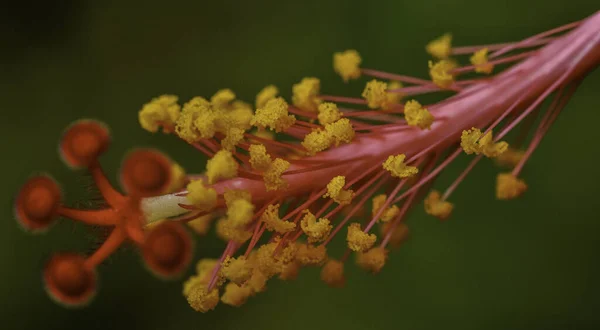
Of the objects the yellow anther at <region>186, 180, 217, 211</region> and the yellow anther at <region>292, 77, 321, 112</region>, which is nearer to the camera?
the yellow anther at <region>186, 180, 217, 211</region>

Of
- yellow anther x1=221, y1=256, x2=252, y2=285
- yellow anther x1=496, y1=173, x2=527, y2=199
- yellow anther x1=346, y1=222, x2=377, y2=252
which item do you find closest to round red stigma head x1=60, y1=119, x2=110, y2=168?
yellow anther x1=221, y1=256, x2=252, y2=285

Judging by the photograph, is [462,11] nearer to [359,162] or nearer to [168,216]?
[359,162]

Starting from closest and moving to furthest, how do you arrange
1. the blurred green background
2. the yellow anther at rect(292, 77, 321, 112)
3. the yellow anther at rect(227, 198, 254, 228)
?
1. the yellow anther at rect(227, 198, 254, 228)
2. the yellow anther at rect(292, 77, 321, 112)
3. the blurred green background

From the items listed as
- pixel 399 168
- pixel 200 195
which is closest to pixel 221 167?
pixel 200 195

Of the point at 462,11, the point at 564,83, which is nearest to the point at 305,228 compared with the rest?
the point at 564,83

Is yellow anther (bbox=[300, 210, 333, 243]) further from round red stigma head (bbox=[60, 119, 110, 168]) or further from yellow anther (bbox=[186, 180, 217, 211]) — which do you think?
round red stigma head (bbox=[60, 119, 110, 168])

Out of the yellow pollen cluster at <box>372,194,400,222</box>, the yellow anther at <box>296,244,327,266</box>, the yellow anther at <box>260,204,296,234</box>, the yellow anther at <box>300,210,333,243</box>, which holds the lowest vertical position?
the yellow anther at <box>296,244,327,266</box>

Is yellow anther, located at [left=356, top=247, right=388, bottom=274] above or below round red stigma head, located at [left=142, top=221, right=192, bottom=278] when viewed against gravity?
below
